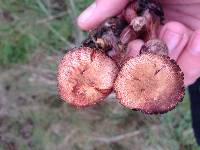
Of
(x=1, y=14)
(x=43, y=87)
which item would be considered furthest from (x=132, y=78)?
(x=1, y=14)

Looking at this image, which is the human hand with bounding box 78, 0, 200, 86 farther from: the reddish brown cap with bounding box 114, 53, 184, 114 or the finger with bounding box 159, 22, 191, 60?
the reddish brown cap with bounding box 114, 53, 184, 114

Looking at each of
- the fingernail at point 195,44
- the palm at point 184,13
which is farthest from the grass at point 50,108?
the fingernail at point 195,44

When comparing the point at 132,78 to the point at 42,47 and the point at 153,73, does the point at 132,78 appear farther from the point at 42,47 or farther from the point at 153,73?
the point at 42,47

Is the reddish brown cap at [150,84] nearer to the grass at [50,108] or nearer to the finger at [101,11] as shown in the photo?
the finger at [101,11]

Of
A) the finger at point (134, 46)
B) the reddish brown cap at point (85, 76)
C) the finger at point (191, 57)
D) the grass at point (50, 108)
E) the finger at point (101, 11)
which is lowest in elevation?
the grass at point (50, 108)


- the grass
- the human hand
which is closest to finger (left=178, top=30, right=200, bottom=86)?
the human hand

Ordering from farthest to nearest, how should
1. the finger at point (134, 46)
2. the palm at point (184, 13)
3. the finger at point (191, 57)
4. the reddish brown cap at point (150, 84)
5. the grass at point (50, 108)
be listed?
the grass at point (50, 108), the palm at point (184, 13), the finger at point (191, 57), the finger at point (134, 46), the reddish brown cap at point (150, 84)

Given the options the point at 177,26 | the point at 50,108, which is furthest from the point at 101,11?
the point at 50,108

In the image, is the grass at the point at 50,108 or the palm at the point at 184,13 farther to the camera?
the grass at the point at 50,108

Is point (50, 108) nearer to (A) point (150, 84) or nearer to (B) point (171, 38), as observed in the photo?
(B) point (171, 38)
